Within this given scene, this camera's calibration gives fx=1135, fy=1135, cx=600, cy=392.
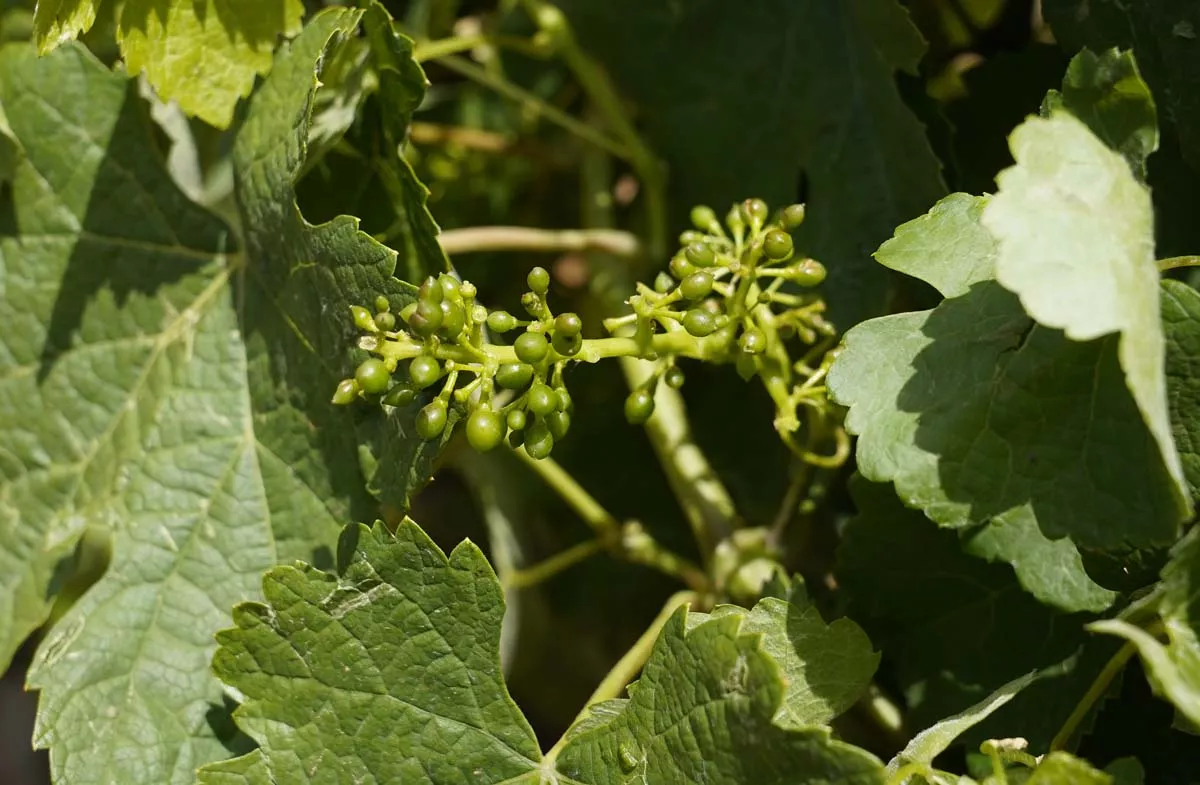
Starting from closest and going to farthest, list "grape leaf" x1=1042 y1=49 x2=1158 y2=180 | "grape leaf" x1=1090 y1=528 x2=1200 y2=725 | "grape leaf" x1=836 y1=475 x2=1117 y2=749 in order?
"grape leaf" x1=1090 y1=528 x2=1200 y2=725 < "grape leaf" x1=1042 y1=49 x2=1158 y2=180 < "grape leaf" x1=836 y1=475 x2=1117 y2=749

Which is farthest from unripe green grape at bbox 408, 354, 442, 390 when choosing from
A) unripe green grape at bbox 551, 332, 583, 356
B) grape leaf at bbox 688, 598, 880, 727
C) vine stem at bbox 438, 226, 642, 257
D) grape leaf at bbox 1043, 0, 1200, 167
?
grape leaf at bbox 1043, 0, 1200, 167

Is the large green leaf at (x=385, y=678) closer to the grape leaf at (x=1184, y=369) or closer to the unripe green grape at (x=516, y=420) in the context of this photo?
the unripe green grape at (x=516, y=420)

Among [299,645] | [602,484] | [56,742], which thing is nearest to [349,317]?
[299,645]

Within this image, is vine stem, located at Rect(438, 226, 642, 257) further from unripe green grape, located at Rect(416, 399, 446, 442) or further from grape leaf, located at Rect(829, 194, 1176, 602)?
grape leaf, located at Rect(829, 194, 1176, 602)

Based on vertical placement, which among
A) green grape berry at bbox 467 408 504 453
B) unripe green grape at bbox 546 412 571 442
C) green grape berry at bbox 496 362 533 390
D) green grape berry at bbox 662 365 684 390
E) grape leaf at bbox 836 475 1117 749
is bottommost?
grape leaf at bbox 836 475 1117 749

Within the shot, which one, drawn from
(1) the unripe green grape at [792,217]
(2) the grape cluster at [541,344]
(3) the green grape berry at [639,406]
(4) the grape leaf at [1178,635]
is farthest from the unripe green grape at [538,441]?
(4) the grape leaf at [1178,635]

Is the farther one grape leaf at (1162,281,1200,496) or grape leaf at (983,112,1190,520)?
grape leaf at (1162,281,1200,496)

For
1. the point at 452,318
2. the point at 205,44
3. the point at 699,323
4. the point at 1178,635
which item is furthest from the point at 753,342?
the point at 205,44
